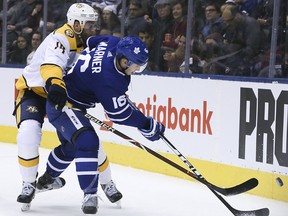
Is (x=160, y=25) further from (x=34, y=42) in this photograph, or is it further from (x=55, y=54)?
(x=55, y=54)

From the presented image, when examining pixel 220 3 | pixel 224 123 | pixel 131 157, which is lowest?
pixel 131 157

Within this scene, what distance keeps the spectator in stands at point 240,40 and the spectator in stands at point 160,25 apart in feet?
2.27

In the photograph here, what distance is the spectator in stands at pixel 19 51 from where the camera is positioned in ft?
26.0

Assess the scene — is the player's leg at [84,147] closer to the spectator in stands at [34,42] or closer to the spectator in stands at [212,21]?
the spectator in stands at [212,21]

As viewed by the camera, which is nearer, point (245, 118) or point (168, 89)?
point (245, 118)

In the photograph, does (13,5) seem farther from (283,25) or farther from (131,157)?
(283,25)

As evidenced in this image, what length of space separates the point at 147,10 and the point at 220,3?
0.96 m

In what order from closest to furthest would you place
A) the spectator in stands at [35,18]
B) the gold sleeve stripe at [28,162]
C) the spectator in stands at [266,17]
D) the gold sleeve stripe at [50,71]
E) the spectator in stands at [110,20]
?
the gold sleeve stripe at [50,71]
the gold sleeve stripe at [28,162]
the spectator in stands at [266,17]
the spectator in stands at [110,20]
the spectator in stands at [35,18]

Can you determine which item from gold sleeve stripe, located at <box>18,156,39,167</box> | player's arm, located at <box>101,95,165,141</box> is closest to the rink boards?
player's arm, located at <box>101,95,165,141</box>

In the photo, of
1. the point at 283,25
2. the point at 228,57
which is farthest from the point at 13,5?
the point at 283,25

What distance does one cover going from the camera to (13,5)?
317 inches

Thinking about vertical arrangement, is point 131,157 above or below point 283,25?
below

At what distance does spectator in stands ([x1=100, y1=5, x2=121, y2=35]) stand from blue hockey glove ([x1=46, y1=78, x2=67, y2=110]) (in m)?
2.85

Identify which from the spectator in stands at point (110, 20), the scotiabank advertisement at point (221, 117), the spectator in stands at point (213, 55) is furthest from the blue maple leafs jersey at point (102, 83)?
the spectator in stands at point (110, 20)
